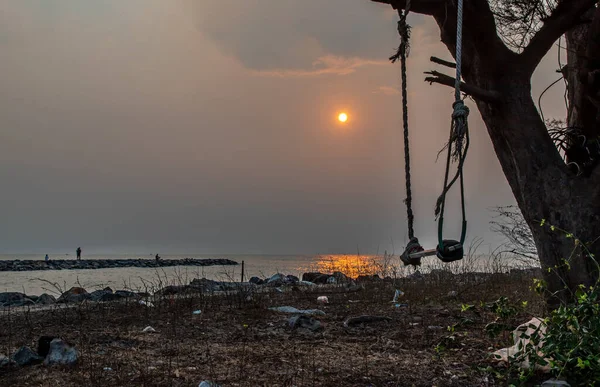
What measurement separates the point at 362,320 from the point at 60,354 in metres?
3.56

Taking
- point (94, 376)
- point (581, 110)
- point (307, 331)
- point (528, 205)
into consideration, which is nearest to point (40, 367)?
point (94, 376)

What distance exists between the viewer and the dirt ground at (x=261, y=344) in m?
3.54

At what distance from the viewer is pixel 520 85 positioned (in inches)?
183

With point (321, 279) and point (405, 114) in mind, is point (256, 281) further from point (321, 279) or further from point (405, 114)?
point (405, 114)

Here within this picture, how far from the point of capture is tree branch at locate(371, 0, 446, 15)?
4.49 metres

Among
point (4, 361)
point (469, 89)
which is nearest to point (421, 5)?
point (469, 89)

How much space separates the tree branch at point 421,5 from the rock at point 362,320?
12.5 ft

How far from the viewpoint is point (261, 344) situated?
187 inches

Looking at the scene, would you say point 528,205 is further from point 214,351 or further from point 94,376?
point 94,376

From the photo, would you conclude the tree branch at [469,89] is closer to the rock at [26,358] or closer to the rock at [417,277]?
the rock at [26,358]

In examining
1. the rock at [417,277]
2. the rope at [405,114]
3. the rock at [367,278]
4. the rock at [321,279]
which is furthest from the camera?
the rock at [321,279]

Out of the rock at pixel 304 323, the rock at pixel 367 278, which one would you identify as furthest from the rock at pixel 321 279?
the rock at pixel 304 323

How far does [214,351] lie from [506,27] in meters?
5.07

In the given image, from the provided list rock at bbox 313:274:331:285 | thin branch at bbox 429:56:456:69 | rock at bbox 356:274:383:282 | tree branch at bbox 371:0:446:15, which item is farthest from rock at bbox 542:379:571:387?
rock at bbox 313:274:331:285
